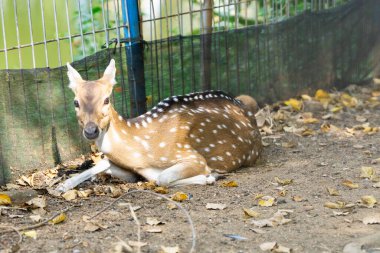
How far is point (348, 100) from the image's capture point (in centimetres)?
984

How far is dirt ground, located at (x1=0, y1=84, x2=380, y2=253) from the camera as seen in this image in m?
4.79

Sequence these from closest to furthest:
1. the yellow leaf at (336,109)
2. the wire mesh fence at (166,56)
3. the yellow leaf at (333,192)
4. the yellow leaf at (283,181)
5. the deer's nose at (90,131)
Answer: the yellow leaf at (333,192) < the deer's nose at (90,131) < the yellow leaf at (283,181) < the wire mesh fence at (166,56) < the yellow leaf at (336,109)

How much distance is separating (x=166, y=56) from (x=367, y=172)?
2771 millimetres

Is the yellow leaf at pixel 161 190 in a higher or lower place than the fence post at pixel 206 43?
lower

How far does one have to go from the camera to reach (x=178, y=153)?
21.7 feet

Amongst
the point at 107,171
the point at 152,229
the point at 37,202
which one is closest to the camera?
the point at 152,229

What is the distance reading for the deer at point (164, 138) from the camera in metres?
6.24

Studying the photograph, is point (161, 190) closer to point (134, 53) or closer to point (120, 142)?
point (120, 142)

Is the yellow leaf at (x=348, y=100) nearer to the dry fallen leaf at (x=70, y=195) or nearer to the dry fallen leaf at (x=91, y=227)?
the dry fallen leaf at (x=70, y=195)

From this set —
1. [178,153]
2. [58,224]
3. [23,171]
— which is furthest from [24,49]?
[58,224]

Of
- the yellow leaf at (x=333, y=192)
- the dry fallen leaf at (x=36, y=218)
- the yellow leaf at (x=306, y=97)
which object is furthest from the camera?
the yellow leaf at (x=306, y=97)

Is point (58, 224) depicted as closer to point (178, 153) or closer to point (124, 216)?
point (124, 216)

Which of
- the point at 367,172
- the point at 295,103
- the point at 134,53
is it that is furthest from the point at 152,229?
the point at 295,103

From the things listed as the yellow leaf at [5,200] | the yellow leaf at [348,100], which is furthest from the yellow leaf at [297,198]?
the yellow leaf at [348,100]
